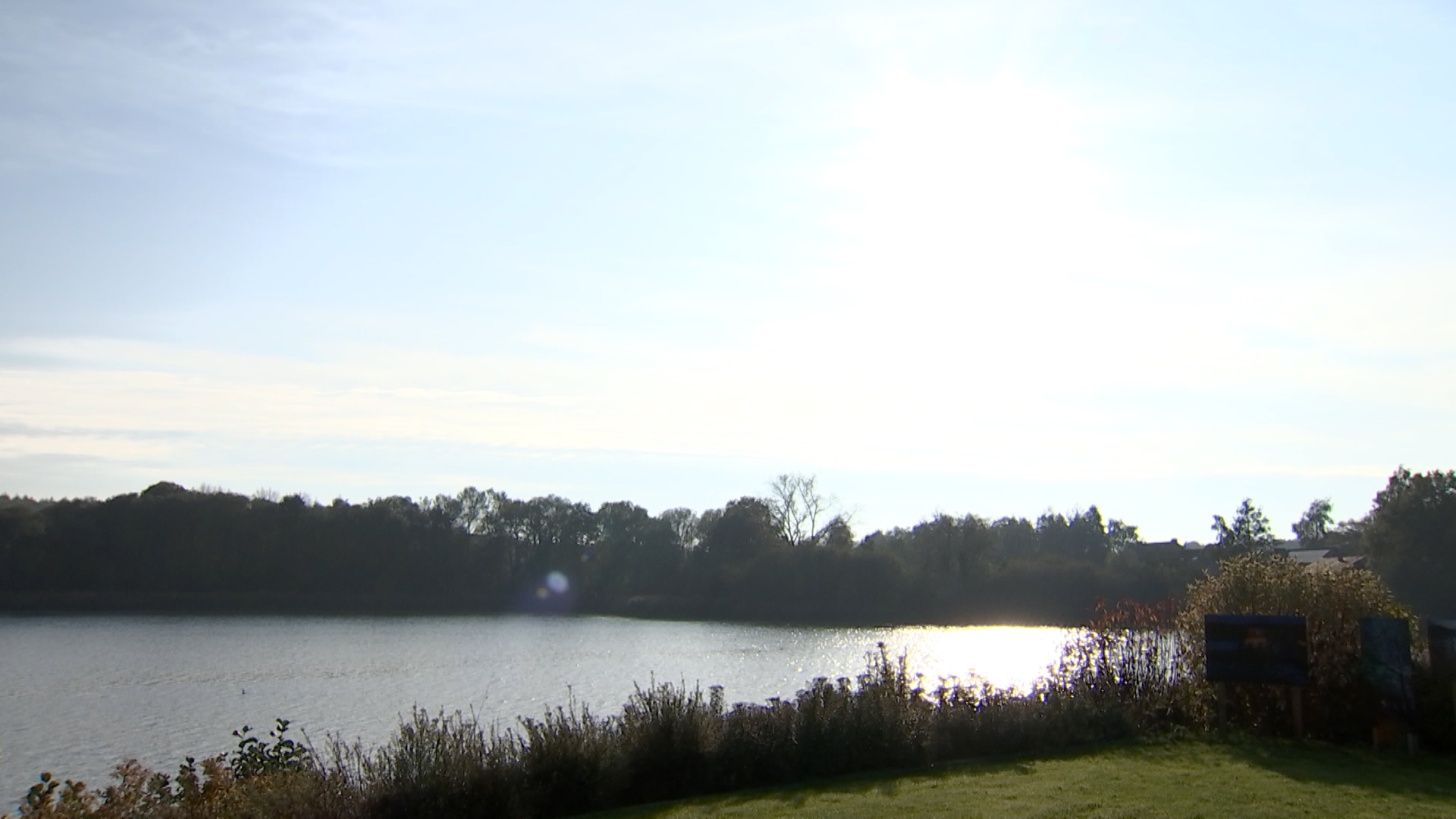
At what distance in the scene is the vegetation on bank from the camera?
1082 cm

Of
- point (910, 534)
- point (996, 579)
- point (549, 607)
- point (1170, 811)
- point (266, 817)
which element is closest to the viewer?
point (1170, 811)

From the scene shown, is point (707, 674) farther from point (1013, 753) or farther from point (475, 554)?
point (475, 554)

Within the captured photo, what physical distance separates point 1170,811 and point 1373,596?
26.8 feet

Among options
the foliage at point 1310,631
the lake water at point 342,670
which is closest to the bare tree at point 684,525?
the lake water at point 342,670

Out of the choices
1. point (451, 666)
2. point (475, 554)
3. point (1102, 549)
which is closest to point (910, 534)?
point (1102, 549)

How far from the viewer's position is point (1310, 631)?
15.0m

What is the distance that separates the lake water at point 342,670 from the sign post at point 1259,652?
357 cm

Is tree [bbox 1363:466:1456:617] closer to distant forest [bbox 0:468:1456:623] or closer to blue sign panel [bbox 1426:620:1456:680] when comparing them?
distant forest [bbox 0:468:1456:623]

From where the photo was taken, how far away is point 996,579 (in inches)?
2736

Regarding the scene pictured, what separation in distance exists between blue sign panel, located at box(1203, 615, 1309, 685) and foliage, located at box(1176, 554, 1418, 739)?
615mm

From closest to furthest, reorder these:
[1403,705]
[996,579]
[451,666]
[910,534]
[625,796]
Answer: [625,796] < [1403,705] < [451,666] < [996,579] < [910,534]

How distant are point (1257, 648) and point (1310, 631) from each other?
1608 millimetres

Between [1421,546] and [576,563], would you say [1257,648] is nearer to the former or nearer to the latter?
[1421,546]

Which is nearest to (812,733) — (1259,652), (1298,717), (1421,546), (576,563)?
(1259,652)
